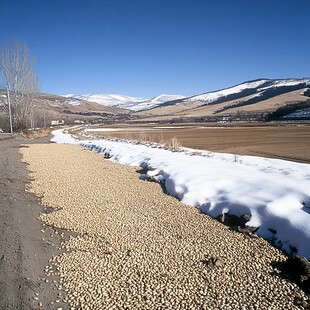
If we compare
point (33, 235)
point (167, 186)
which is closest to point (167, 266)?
point (33, 235)

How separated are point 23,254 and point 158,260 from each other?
9.40ft

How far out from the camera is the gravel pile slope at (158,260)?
4566 millimetres

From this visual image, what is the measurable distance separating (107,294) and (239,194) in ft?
17.3

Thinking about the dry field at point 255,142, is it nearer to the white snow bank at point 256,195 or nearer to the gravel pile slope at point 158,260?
the white snow bank at point 256,195

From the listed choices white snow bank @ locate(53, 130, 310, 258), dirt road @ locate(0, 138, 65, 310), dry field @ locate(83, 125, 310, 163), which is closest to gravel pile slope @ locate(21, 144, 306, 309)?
dirt road @ locate(0, 138, 65, 310)

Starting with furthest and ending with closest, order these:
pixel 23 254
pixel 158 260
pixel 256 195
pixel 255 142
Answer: pixel 255 142, pixel 256 195, pixel 23 254, pixel 158 260

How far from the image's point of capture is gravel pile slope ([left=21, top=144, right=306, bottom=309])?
180 inches

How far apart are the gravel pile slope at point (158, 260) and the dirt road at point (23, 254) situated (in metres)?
0.31

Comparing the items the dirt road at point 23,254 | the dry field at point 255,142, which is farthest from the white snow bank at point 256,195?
the dry field at point 255,142

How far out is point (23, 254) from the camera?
19.9 ft

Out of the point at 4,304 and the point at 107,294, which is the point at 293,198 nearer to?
the point at 107,294

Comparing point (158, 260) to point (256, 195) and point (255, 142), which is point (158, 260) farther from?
point (255, 142)

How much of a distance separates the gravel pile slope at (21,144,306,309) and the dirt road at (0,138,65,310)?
31 cm

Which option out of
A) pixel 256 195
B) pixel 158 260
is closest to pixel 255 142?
pixel 256 195
